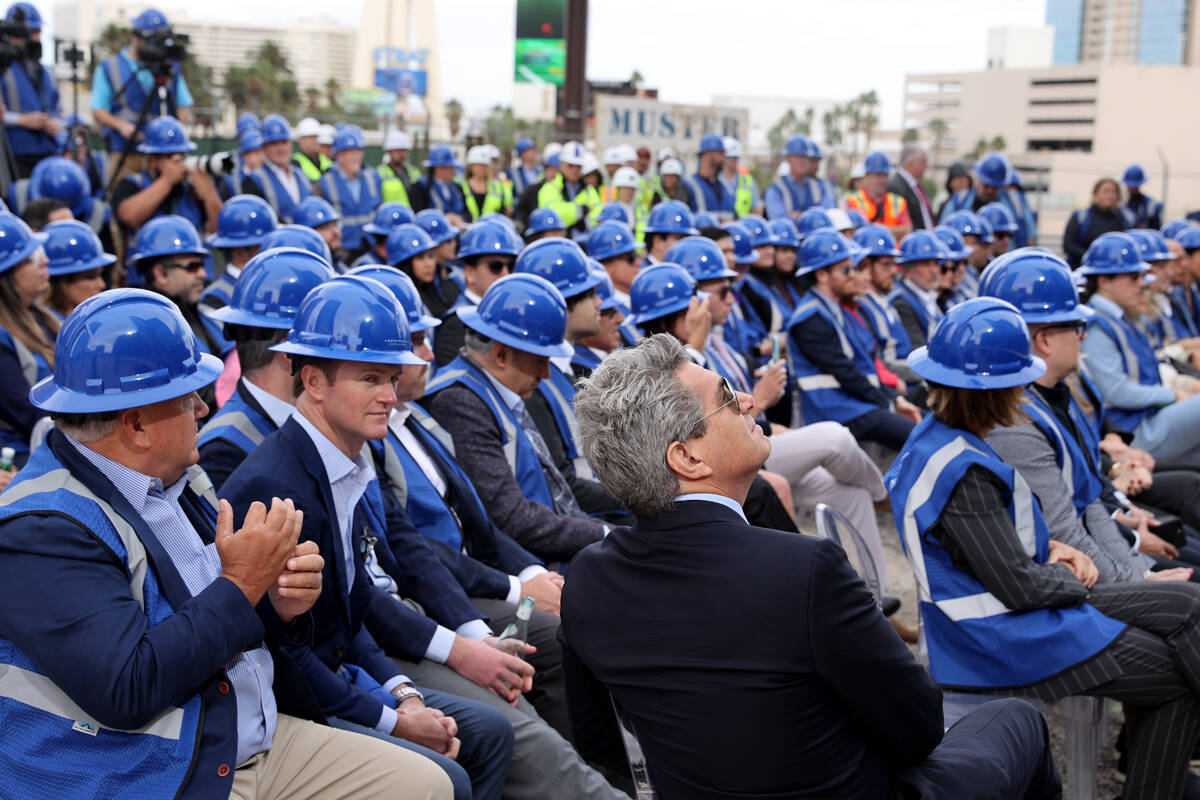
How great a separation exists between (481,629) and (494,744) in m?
0.58

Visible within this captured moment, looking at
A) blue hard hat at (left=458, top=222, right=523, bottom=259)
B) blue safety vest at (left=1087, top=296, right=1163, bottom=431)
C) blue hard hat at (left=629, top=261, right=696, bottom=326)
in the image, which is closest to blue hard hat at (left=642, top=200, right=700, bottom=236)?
blue hard hat at (left=458, top=222, right=523, bottom=259)

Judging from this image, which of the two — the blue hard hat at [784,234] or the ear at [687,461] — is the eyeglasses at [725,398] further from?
the blue hard hat at [784,234]

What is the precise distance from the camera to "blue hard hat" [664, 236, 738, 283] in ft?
22.7

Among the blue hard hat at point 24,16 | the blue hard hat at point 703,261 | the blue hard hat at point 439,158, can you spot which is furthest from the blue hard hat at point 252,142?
the blue hard hat at point 703,261

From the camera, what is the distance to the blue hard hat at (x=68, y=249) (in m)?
5.57

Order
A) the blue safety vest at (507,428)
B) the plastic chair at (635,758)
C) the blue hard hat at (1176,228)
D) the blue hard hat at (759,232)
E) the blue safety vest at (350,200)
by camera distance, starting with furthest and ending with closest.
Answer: the blue safety vest at (350,200) → the blue hard hat at (1176,228) → the blue hard hat at (759,232) → the blue safety vest at (507,428) → the plastic chair at (635,758)

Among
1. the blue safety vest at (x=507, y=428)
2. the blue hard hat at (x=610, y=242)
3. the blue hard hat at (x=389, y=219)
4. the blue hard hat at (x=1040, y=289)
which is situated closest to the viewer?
the blue safety vest at (x=507, y=428)

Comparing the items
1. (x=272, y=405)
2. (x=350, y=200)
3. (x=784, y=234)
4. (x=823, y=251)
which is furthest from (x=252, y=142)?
(x=272, y=405)

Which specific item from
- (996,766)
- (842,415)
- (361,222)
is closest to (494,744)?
(996,766)

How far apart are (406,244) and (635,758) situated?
18.8ft

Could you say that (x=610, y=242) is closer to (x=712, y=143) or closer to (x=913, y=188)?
(x=712, y=143)

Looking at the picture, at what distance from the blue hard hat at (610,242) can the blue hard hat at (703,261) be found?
0.70 m

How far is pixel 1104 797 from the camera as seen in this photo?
4.22m

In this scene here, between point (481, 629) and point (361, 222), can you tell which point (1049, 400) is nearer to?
point (481, 629)
